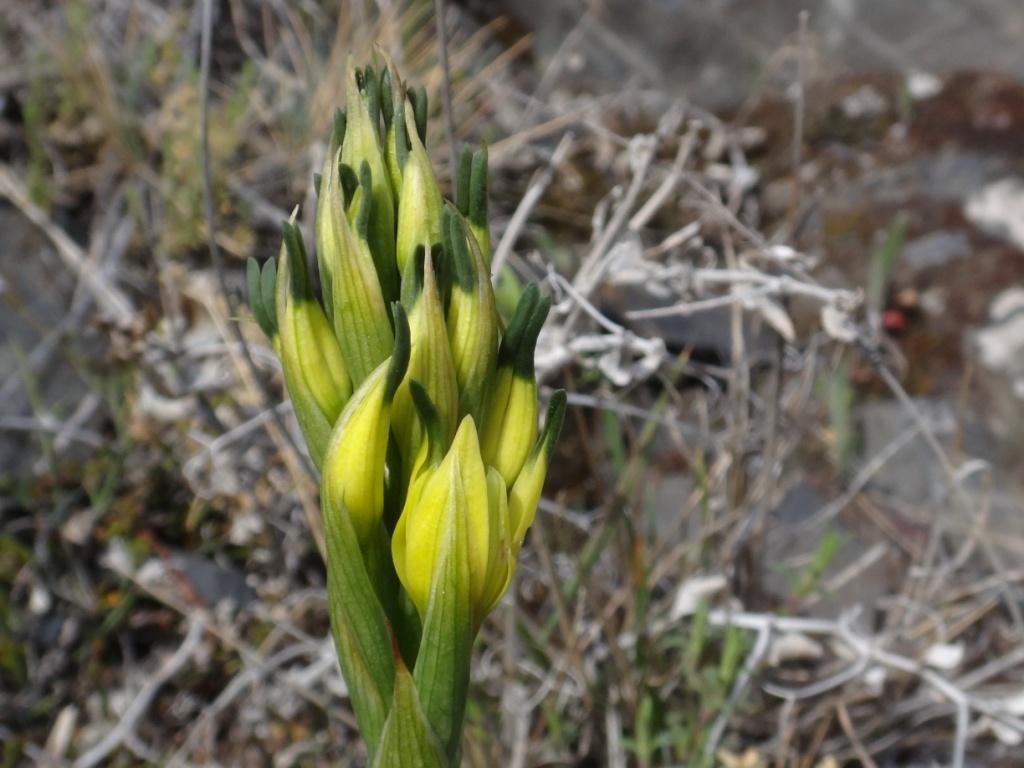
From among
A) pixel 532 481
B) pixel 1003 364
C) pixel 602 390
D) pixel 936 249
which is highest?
pixel 532 481

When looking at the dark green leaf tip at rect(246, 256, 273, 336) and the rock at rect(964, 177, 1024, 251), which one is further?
the rock at rect(964, 177, 1024, 251)

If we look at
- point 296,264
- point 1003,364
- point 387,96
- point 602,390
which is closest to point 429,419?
point 296,264

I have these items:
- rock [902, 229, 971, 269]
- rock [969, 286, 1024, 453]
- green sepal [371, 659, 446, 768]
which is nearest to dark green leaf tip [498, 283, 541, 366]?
green sepal [371, 659, 446, 768]

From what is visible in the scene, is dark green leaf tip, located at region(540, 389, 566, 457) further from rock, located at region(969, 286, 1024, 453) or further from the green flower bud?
rock, located at region(969, 286, 1024, 453)

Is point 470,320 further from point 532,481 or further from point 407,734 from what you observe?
point 407,734

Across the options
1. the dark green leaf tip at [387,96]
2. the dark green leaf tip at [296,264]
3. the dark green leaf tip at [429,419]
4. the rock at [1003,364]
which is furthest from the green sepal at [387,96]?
the rock at [1003,364]

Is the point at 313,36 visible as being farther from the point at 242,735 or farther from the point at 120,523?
the point at 242,735
